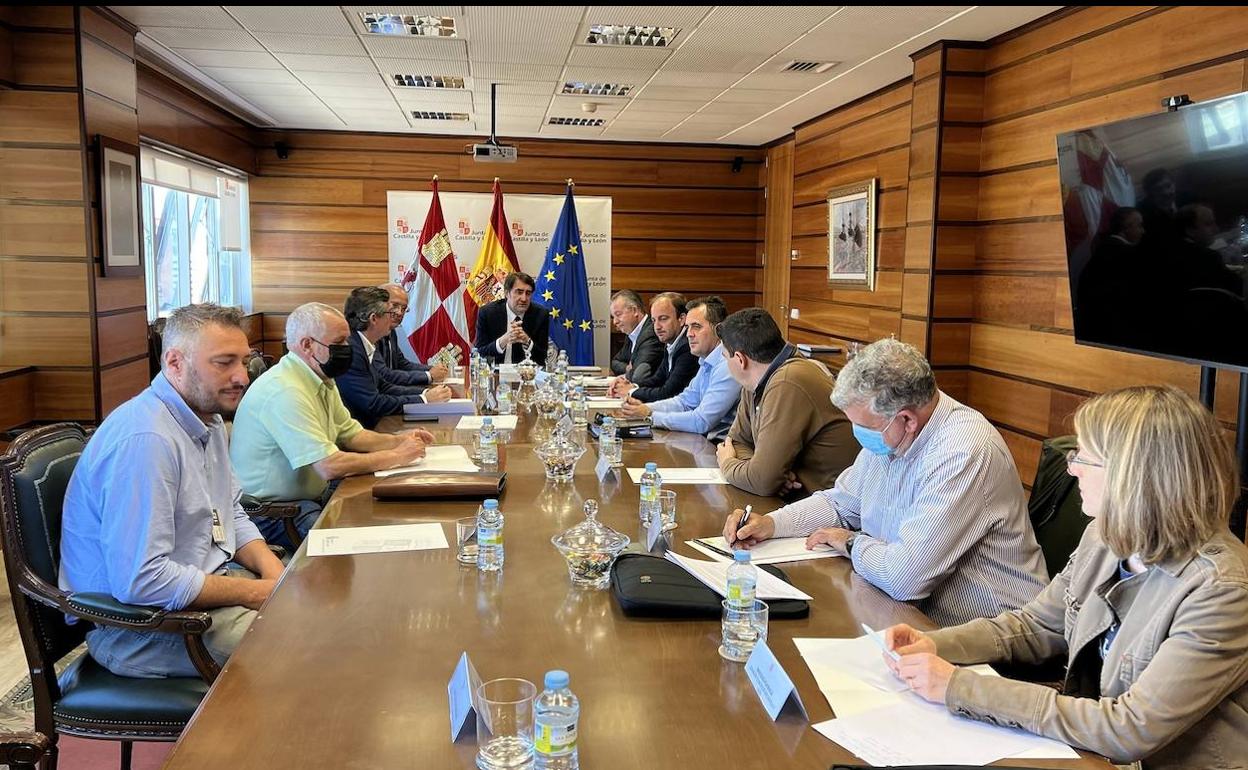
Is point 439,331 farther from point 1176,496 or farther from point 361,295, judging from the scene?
point 1176,496

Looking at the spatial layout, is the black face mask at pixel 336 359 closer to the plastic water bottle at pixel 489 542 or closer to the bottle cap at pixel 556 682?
the plastic water bottle at pixel 489 542

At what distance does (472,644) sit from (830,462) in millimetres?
1761

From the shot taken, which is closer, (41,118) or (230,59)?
(41,118)

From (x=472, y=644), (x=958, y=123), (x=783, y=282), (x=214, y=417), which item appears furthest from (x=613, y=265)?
(x=472, y=644)

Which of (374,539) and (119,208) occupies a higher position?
(119,208)

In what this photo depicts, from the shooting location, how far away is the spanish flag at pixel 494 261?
906 centimetres

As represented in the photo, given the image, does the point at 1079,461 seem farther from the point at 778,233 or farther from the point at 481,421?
the point at 778,233

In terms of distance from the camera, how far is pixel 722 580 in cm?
204

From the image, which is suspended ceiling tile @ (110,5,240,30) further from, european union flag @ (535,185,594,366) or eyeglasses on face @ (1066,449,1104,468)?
eyeglasses on face @ (1066,449,1104,468)

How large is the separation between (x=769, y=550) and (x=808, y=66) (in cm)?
477

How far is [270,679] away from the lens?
5.19 ft

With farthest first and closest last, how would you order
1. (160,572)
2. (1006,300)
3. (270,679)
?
1. (1006,300)
2. (160,572)
3. (270,679)

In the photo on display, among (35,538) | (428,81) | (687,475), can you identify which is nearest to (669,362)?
(687,475)

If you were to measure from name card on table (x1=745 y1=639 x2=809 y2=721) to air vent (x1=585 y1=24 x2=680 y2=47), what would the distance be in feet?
14.9
